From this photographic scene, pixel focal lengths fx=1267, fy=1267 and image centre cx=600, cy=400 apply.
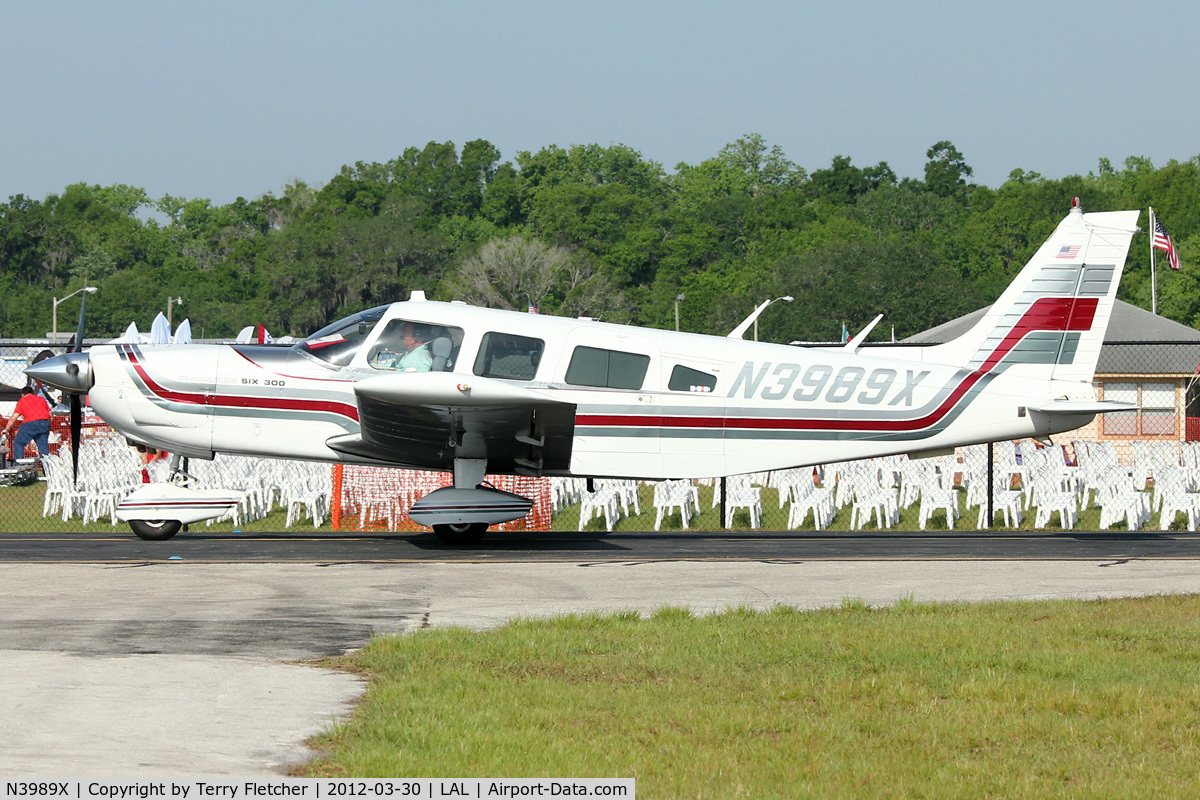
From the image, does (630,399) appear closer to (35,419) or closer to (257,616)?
(257,616)

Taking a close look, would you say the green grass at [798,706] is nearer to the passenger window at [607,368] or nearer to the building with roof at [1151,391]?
the passenger window at [607,368]

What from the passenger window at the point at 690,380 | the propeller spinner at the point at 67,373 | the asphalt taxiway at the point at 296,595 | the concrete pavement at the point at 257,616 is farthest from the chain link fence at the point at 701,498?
the concrete pavement at the point at 257,616

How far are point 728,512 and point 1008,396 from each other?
4.95 metres

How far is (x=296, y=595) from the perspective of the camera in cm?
1059

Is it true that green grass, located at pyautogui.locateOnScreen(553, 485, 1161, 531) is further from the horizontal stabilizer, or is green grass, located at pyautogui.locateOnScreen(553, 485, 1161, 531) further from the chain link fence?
the horizontal stabilizer

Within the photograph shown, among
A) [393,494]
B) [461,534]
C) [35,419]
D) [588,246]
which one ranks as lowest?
Result: [461,534]

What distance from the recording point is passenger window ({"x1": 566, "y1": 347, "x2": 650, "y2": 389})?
46.1 ft

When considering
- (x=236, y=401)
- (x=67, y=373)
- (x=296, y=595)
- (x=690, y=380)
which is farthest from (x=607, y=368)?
(x=67, y=373)

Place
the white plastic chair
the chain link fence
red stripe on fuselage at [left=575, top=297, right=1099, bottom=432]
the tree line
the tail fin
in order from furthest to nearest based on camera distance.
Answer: the tree line < the chain link fence < the white plastic chair < the tail fin < red stripe on fuselage at [left=575, top=297, right=1099, bottom=432]

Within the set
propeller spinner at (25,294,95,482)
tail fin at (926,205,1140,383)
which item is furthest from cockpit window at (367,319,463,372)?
tail fin at (926,205,1140,383)

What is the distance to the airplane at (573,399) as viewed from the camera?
13.9 m

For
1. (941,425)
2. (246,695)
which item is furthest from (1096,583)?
(246,695)

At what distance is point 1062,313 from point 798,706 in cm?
979

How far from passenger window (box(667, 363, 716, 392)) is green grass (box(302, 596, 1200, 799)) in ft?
16.8
